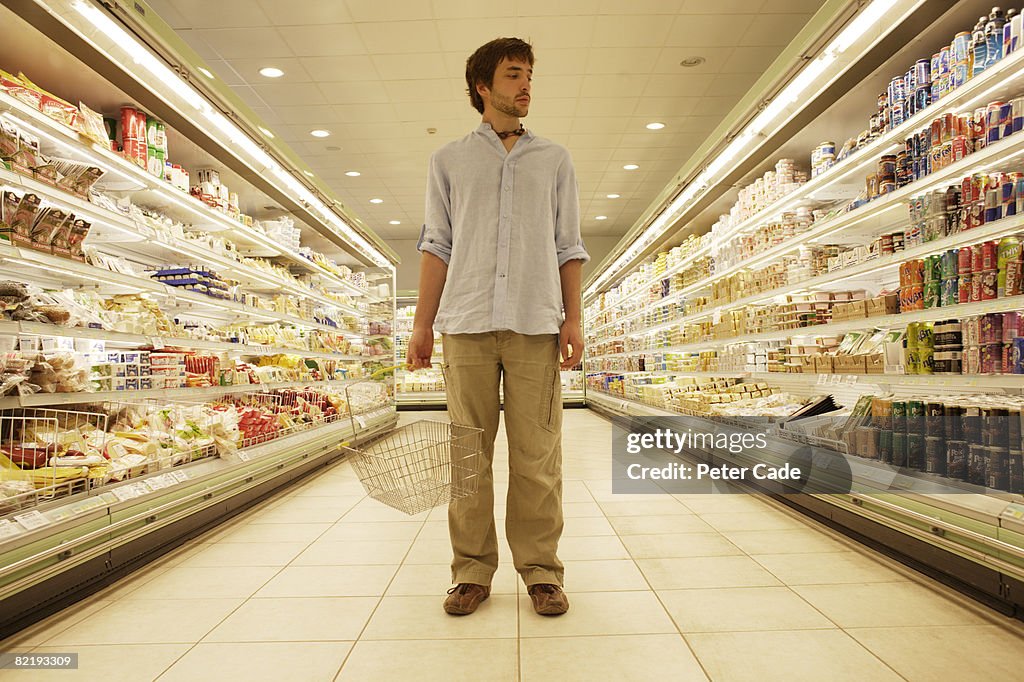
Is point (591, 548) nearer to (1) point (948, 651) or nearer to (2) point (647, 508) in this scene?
(2) point (647, 508)

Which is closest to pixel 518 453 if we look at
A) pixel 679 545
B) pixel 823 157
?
pixel 679 545

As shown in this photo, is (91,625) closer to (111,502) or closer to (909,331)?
(111,502)

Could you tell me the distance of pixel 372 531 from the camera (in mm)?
3291

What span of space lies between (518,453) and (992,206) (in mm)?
1897

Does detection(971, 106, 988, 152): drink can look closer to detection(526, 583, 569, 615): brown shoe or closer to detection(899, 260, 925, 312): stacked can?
detection(899, 260, 925, 312): stacked can

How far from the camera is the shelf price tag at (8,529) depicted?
1.94 m

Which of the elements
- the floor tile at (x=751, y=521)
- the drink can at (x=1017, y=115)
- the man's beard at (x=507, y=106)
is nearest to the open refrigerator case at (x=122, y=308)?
the man's beard at (x=507, y=106)

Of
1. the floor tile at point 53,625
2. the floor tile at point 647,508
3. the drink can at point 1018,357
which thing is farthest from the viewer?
the floor tile at point 647,508

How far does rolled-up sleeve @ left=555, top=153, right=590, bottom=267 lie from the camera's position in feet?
7.48

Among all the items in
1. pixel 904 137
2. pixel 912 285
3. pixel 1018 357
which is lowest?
pixel 1018 357

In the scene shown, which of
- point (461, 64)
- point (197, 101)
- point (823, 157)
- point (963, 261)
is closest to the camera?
point (963, 261)

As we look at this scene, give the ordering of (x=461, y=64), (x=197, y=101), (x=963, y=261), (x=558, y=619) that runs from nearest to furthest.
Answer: (x=558, y=619)
(x=963, y=261)
(x=197, y=101)
(x=461, y=64)

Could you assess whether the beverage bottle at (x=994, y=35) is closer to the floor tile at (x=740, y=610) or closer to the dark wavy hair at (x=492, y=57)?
the dark wavy hair at (x=492, y=57)

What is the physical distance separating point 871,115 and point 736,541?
7.94ft
